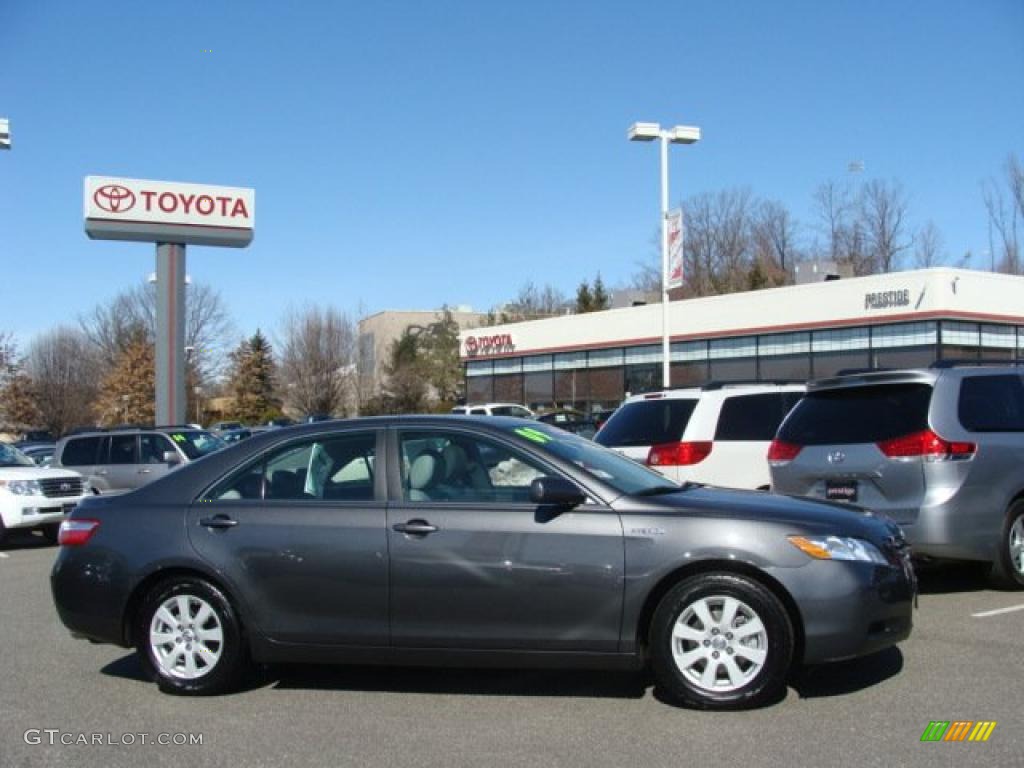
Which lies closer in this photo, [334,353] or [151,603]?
[151,603]

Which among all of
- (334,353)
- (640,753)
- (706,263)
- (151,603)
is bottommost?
(640,753)

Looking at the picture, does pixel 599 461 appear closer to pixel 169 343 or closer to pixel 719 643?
pixel 719 643

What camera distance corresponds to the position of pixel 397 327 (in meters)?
106

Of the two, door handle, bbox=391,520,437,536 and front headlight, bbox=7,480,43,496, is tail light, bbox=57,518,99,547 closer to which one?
door handle, bbox=391,520,437,536

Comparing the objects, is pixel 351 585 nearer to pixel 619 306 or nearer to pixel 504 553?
pixel 504 553

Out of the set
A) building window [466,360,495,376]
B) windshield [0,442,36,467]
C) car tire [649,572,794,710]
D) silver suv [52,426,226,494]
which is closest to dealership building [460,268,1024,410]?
building window [466,360,495,376]

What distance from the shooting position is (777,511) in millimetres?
5473

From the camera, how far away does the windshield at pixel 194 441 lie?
16500 mm

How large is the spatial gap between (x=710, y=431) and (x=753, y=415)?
588 mm

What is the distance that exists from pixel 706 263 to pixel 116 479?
61.1m

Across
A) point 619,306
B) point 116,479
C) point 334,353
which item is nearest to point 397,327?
point 334,353

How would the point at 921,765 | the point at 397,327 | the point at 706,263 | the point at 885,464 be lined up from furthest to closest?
the point at 397,327 < the point at 706,263 < the point at 885,464 < the point at 921,765

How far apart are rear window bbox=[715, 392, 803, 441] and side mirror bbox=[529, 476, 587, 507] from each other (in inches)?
216

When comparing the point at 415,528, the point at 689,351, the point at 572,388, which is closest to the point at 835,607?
the point at 415,528
